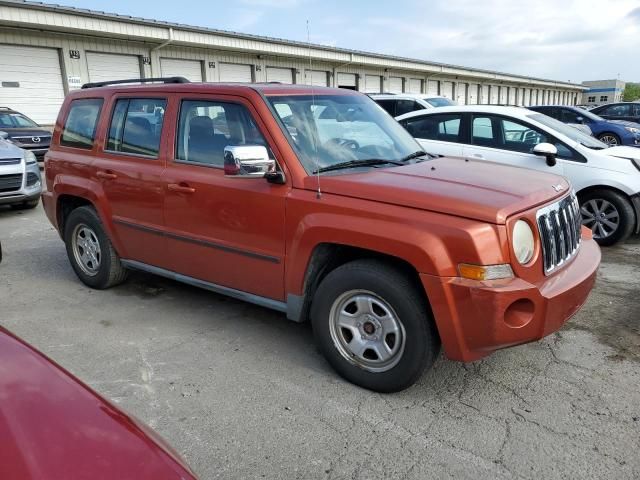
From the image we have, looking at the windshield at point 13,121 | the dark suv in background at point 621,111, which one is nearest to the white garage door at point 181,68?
the windshield at point 13,121

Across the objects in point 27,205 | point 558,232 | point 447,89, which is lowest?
point 27,205

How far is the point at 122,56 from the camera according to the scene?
21.0m

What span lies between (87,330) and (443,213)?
9.83 feet

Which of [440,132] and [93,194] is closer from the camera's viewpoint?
[93,194]

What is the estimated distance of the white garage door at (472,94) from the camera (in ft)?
150

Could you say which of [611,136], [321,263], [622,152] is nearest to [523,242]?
[321,263]

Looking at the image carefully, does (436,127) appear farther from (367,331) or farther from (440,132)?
(367,331)

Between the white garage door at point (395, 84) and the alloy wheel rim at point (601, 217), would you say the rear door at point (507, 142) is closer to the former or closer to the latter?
the alloy wheel rim at point (601, 217)

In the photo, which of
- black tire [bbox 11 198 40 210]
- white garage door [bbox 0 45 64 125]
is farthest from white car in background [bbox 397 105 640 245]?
white garage door [bbox 0 45 64 125]

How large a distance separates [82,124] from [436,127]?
4.75 m

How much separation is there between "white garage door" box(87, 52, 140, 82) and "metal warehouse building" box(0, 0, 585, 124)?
37mm

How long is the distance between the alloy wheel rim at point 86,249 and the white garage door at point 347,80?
1064 inches

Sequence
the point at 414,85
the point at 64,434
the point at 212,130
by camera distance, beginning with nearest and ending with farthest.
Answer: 1. the point at 64,434
2. the point at 212,130
3. the point at 414,85

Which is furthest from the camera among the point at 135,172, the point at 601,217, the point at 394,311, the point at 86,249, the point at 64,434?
the point at 601,217
